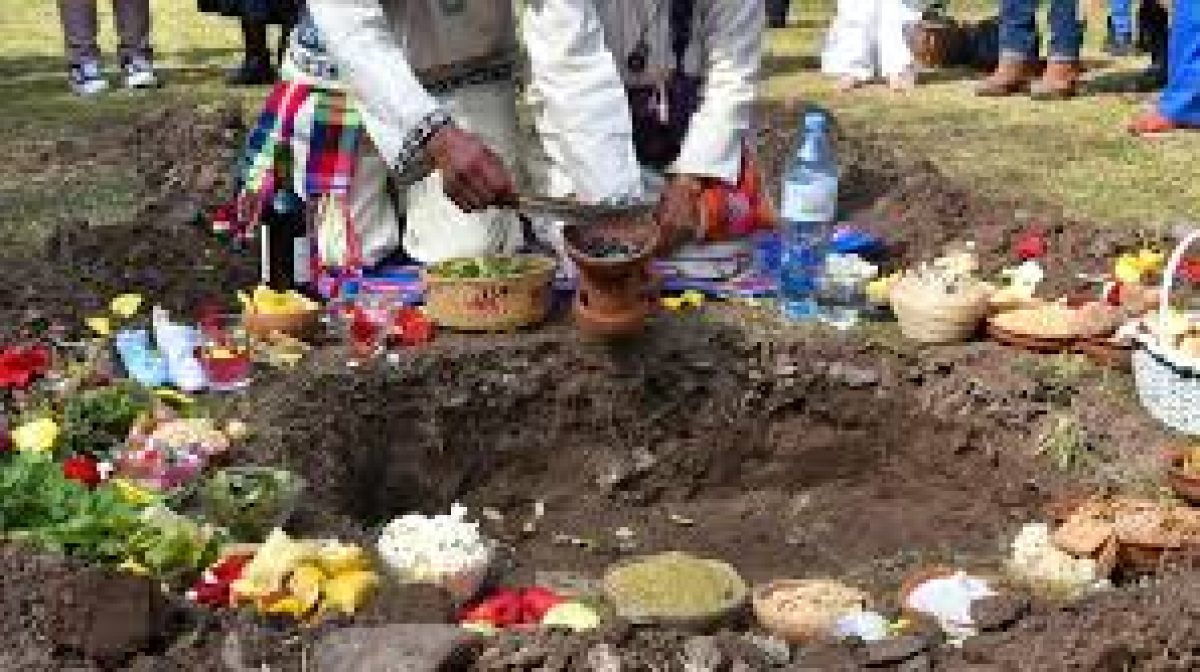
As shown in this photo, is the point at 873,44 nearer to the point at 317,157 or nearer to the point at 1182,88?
the point at 1182,88

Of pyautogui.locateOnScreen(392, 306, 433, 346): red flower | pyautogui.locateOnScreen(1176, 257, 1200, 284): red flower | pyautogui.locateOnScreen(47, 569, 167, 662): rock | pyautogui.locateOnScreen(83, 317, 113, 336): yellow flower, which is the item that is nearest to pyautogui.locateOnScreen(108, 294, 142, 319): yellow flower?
pyautogui.locateOnScreen(83, 317, 113, 336): yellow flower

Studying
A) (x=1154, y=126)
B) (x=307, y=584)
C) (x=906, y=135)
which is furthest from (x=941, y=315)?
(x=1154, y=126)

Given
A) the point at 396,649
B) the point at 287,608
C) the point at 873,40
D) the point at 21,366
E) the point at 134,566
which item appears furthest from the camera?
the point at 873,40

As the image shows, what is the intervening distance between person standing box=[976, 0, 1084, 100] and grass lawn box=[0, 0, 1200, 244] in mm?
158

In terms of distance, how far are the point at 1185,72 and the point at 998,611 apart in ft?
20.2

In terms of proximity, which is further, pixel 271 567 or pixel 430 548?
pixel 430 548

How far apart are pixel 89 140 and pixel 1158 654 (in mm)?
6736

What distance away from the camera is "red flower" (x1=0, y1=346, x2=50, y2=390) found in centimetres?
595

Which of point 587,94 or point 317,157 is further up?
point 587,94

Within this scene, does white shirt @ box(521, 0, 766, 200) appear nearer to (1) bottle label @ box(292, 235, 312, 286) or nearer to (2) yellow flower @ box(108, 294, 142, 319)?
(1) bottle label @ box(292, 235, 312, 286)

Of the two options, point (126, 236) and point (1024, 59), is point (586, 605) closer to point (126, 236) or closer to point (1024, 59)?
point (126, 236)

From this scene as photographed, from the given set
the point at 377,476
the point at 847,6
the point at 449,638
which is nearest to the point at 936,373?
the point at 377,476

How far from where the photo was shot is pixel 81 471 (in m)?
5.17

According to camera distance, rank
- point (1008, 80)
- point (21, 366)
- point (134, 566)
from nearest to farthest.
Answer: point (134, 566) → point (21, 366) → point (1008, 80)
